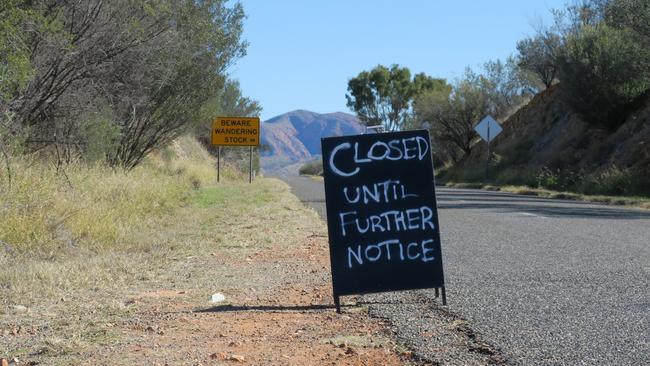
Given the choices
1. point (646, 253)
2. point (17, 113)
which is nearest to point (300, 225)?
point (17, 113)

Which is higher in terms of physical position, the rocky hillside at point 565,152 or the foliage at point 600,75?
the foliage at point 600,75

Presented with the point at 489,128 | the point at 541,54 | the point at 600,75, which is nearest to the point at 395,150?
the point at 600,75

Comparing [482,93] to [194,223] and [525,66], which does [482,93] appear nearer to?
[525,66]

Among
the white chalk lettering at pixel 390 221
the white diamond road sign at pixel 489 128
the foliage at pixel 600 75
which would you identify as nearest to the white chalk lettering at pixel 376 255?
the white chalk lettering at pixel 390 221

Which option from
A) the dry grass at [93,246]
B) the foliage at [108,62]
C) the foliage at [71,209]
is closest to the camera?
the dry grass at [93,246]

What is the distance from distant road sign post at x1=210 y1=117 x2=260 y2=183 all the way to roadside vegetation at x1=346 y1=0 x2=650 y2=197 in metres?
11.2

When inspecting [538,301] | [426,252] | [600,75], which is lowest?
[538,301]

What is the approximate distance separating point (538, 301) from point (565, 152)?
103 feet

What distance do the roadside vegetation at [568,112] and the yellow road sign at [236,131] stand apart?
11218 millimetres

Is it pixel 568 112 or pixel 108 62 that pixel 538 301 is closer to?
pixel 108 62

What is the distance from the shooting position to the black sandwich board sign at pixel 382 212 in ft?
23.5

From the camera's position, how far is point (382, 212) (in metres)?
7.31

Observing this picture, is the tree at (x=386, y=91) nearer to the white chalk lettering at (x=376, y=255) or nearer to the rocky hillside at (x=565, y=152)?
the rocky hillside at (x=565, y=152)

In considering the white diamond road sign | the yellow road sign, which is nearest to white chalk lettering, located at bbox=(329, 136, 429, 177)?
the yellow road sign
